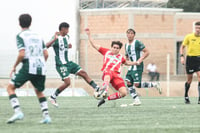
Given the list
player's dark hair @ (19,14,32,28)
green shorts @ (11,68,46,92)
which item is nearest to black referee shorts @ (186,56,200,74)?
green shorts @ (11,68,46,92)

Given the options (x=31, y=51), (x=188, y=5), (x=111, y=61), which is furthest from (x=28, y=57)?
(x=188, y=5)

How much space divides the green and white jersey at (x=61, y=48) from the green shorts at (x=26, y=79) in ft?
15.9

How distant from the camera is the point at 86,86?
108ft

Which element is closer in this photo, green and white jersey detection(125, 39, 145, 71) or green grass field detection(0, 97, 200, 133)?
green grass field detection(0, 97, 200, 133)

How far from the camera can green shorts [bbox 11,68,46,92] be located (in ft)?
37.1

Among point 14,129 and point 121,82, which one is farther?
point 121,82

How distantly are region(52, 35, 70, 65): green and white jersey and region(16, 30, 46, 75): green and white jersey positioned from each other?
4.97 metres

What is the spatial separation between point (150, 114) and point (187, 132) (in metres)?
3.10

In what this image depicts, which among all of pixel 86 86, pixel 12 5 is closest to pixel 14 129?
pixel 86 86

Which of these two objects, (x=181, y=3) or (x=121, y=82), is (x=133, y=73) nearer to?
(x=121, y=82)

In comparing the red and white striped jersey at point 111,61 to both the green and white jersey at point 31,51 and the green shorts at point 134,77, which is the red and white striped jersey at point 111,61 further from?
the green and white jersey at point 31,51

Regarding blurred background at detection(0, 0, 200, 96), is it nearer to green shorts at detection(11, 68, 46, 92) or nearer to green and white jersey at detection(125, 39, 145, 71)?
green and white jersey at detection(125, 39, 145, 71)

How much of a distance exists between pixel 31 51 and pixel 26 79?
462mm

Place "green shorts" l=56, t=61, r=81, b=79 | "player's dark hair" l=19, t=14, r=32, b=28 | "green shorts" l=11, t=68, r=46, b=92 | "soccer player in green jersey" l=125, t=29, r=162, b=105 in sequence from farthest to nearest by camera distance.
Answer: "soccer player in green jersey" l=125, t=29, r=162, b=105 → "green shorts" l=56, t=61, r=81, b=79 → "green shorts" l=11, t=68, r=46, b=92 → "player's dark hair" l=19, t=14, r=32, b=28
